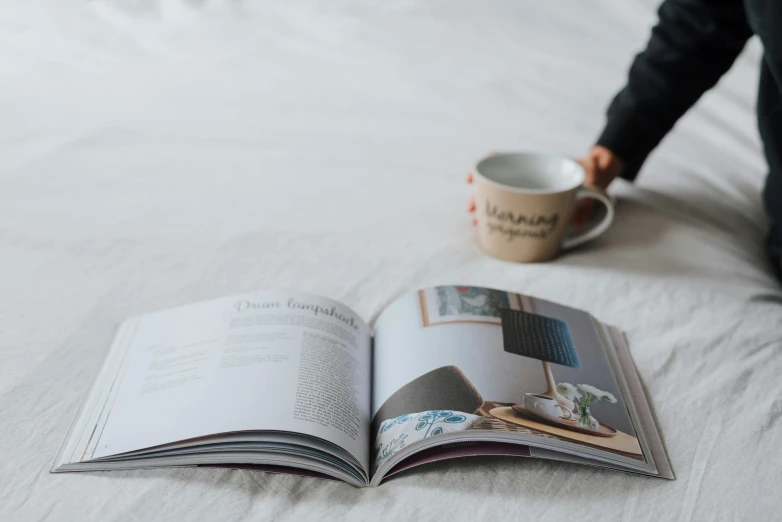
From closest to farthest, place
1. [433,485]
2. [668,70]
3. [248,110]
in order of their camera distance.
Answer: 1. [433,485]
2. [668,70]
3. [248,110]

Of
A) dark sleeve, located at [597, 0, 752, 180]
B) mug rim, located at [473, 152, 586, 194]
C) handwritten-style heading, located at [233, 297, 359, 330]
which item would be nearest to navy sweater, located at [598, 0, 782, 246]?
dark sleeve, located at [597, 0, 752, 180]

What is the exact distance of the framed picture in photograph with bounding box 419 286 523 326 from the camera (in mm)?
554

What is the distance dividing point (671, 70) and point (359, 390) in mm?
633

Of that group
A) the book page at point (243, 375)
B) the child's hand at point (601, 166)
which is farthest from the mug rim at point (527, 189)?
the book page at point (243, 375)

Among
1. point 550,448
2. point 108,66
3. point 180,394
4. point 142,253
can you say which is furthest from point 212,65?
point 550,448

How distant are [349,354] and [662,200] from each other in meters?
0.56

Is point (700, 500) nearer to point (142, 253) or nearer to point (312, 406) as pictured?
point (312, 406)

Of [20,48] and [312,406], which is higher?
[312,406]

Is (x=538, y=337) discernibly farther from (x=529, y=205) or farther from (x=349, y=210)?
(x=349, y=210)

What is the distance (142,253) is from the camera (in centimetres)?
70

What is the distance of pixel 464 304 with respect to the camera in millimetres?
571

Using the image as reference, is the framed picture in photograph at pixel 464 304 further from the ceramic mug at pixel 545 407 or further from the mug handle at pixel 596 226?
the mug handle at pixel 596 226

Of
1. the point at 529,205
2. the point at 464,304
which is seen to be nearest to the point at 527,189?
the point at 529,205

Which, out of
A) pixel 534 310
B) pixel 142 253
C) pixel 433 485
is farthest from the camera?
pixel 142 253
